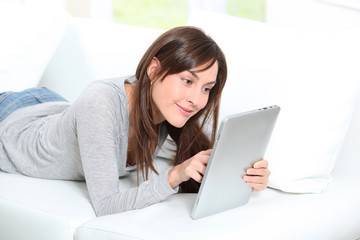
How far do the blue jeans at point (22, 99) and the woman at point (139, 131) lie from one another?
142mm

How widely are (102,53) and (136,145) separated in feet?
2.49

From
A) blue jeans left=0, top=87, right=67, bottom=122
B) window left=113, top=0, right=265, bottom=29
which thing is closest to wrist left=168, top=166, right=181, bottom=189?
blue jeans left=0, top=87, right=67, bottom=122

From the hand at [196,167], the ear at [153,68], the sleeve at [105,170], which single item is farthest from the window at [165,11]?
the hand at [196,167]

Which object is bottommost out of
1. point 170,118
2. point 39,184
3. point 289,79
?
point 39,184

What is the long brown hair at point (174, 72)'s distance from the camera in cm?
161

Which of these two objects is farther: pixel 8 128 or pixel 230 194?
→ pixel 8 128

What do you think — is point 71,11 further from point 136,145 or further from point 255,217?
point 255,217

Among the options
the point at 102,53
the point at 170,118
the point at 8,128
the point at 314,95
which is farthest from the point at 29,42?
the point at 314,95

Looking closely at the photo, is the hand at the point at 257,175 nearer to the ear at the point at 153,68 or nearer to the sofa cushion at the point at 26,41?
the ear at the point at 153,68

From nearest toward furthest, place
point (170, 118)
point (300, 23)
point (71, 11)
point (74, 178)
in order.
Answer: point (170, 118) → point (74, 178) → point (300, 23) → point (71, 11)

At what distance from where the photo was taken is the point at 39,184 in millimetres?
1843

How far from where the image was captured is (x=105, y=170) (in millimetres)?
1590

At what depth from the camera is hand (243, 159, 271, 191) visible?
160 cm

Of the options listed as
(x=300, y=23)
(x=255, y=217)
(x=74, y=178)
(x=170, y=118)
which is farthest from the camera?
(x=300, y=23)
